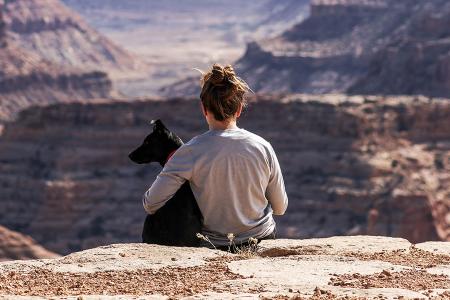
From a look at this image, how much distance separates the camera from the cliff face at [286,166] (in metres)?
66.0

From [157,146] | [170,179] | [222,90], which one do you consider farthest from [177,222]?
[222,90]

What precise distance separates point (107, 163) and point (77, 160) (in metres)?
1.64

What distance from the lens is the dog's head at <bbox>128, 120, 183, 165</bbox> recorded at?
1183cm

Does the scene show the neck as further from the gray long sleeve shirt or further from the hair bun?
the hair bun

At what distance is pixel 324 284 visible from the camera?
9703 mm

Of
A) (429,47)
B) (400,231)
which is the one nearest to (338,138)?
(400,231)

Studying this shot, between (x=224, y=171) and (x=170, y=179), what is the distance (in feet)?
1.52

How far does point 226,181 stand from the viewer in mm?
11383

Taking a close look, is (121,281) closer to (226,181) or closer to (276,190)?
(226,181)

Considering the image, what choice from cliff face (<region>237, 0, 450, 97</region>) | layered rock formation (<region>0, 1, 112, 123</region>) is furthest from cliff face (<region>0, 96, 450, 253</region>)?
layered rock formation (<region>0, 1, 112, 123</region>)

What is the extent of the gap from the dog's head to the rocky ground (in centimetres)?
104

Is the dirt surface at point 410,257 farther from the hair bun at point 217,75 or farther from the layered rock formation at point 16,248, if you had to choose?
the layered rock formation at point 16,248

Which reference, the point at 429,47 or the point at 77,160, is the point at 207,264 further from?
the point at 429,47

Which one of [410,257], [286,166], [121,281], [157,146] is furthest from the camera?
[286,166]
